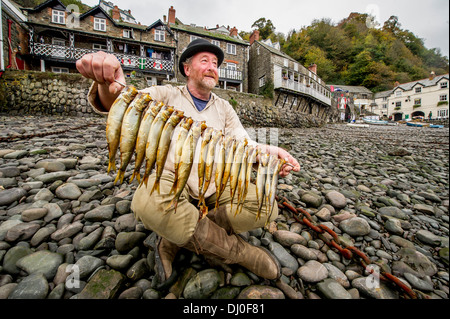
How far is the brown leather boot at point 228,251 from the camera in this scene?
77.2 inches

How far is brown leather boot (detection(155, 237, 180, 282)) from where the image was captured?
1.91 meters

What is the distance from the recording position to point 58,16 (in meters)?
22.4

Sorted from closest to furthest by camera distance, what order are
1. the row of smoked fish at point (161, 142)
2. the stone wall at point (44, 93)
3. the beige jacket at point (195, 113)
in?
the row of smoked fish at point (161, 142) → the beige jacket at point (195, 113) → the stone wall at point (44, 93)

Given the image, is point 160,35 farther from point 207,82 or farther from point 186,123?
point 186,123

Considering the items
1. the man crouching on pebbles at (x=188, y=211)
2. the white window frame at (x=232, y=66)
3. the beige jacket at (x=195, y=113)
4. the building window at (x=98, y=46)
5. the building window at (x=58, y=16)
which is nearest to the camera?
the man crouching on pebbles at (x=188, y=211)

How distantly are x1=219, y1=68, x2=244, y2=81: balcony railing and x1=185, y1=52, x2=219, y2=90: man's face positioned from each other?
87.1ft

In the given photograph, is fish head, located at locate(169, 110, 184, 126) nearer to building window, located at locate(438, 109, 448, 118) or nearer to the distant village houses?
the distant village houses

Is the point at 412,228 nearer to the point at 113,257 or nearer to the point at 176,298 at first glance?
the point at 176,298

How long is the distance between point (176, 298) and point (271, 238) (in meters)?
1.48

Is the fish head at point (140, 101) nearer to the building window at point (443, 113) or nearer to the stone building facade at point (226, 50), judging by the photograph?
the stone building facade at point (226, 50)

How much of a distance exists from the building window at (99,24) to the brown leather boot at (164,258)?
31.2 m

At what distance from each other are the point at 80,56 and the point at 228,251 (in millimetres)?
27740

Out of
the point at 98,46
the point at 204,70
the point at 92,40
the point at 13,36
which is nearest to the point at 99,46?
the point at 98,46

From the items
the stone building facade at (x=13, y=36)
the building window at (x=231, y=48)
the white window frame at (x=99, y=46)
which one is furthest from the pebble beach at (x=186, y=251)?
the building window at (x=231, y=48)
